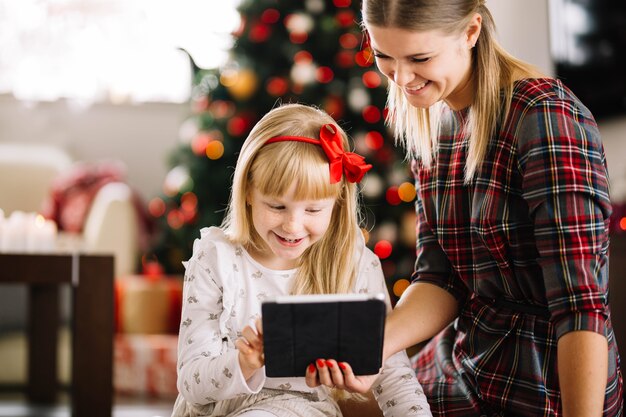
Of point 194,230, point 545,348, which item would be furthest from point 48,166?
point 545,348

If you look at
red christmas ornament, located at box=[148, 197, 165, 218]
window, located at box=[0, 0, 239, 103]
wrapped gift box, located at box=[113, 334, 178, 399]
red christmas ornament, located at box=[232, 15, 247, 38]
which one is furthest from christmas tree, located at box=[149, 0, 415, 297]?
window, located at box=[0, 0, 239, 103]

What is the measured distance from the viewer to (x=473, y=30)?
1.33 meters

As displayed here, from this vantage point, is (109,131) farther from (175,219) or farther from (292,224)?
(292,224)

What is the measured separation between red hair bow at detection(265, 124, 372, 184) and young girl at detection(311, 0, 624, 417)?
14 cm

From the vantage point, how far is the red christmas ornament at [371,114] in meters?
3.61

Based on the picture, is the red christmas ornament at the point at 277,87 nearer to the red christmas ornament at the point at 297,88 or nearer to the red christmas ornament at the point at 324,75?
the red christmas ornament at the point at 297,88

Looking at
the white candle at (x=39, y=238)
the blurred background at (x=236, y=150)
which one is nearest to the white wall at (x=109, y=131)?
the blurred background at (x=236, y=150)

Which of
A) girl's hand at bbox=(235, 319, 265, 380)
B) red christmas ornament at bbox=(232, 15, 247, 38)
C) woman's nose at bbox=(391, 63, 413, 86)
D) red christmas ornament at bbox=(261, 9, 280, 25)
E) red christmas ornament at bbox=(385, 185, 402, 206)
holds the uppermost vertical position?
red christmas ornament at bbox=(261, 9, 280, 25)

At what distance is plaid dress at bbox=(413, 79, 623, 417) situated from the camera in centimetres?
120

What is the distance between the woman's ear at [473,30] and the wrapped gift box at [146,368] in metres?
2.38

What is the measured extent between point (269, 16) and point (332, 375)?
112 inches

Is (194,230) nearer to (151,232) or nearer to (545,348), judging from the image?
(151,232)

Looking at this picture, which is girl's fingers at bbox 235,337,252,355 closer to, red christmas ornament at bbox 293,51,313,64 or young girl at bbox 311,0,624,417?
young girl at bbox 311,0,624,417

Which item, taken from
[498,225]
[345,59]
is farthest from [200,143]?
[498,225]
